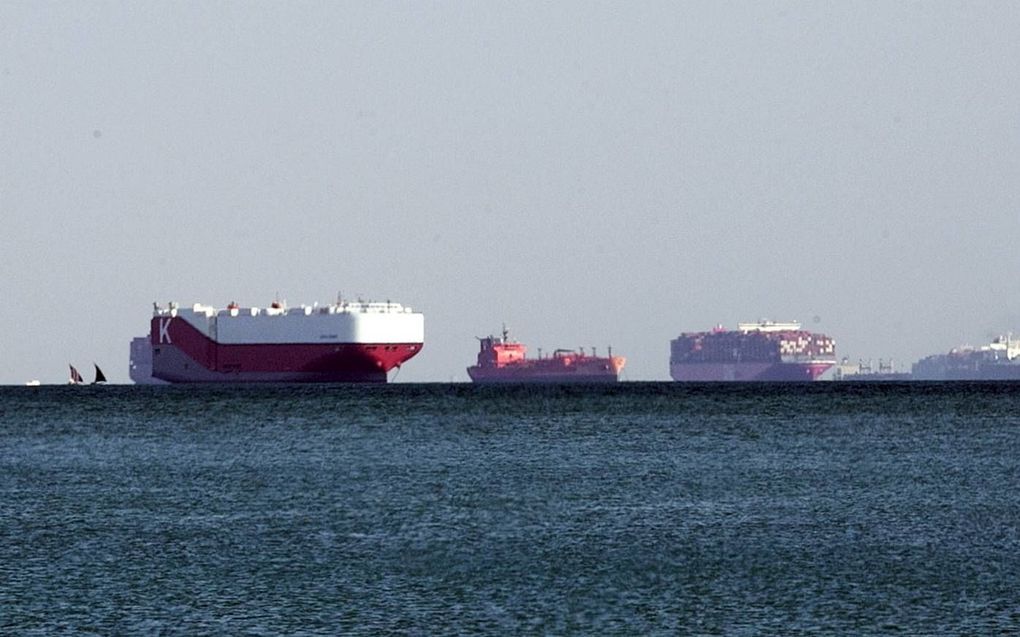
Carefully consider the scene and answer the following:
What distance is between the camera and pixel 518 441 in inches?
2817

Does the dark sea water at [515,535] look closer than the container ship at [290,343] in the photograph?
Yes

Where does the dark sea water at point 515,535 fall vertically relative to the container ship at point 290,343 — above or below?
below

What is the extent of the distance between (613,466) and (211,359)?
129m

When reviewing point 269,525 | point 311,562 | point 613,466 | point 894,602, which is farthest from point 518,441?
point 894,602

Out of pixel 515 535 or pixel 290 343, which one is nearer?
pixel 515 535

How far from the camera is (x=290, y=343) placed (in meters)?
177

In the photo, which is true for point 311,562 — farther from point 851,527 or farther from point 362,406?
point 362,406

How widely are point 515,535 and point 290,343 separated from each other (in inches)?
5703

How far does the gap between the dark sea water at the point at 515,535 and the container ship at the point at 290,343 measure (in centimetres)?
10394

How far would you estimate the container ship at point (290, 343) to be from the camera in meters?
177

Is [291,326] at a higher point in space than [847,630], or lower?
higher

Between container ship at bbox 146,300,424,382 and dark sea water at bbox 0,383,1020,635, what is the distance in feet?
341

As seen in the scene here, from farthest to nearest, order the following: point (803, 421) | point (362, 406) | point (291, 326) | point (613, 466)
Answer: point (291, 326), point (362, 406), point (803, 421), point (613, 466)

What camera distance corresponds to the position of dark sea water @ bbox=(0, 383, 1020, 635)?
78.2ft
